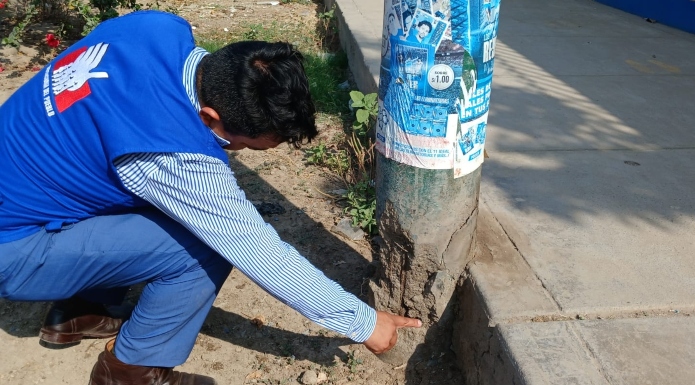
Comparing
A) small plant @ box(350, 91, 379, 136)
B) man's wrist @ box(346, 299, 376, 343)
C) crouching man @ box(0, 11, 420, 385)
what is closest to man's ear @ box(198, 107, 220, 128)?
crouching man @ box(0, 11, 420, 385)

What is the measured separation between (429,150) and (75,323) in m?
1.53

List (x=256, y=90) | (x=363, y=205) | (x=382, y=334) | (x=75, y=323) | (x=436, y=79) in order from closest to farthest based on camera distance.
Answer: (x=256, y=90)
(x=436, y=79)
(x=382, y=334)
(x=75, y=323)
(x=363, y=205)

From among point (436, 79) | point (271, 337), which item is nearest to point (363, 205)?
point (271, 337)

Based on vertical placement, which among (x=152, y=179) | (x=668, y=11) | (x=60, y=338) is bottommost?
(x=60, y=338)

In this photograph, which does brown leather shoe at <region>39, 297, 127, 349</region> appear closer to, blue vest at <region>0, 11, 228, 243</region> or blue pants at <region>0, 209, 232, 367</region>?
blue pants at <region>0, 209, 232, 367</region>

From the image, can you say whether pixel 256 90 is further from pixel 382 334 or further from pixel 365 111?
pixel 365 111

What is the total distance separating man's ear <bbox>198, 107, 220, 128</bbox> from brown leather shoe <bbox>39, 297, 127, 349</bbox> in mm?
1074

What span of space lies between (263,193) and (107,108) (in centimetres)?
188

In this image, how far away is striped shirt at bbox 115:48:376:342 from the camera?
1.98 meters

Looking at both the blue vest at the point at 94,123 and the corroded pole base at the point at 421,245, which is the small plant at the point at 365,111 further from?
the blue vest at the point at 94,123

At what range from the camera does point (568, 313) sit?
2.29 metres

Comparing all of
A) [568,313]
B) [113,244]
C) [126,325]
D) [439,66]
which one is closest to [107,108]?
[113,244]

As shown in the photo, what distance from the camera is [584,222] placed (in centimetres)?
288

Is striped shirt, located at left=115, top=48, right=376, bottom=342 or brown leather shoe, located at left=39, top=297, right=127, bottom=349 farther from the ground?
striped shirt, located at left=115, top=48, right=376, bottom=342
